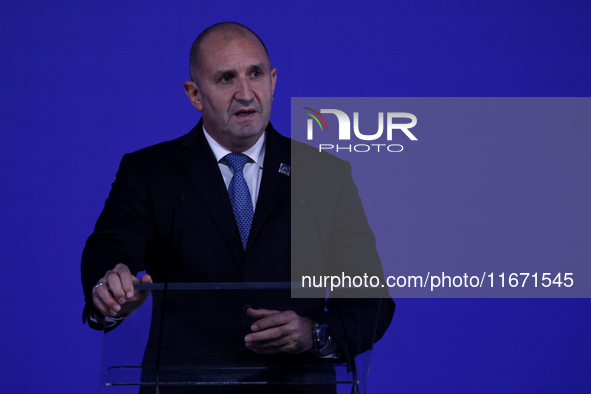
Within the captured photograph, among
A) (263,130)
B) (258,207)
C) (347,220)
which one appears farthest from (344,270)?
(263,130)

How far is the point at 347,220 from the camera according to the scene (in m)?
1.65

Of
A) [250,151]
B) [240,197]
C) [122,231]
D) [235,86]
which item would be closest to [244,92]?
[235,86]

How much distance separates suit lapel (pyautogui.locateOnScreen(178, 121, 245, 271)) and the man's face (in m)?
0.07

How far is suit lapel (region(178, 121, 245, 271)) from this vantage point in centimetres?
159

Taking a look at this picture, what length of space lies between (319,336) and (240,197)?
615mm

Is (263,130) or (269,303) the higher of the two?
(263,130)

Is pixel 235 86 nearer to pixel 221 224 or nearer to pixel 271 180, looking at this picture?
pixel 271 180

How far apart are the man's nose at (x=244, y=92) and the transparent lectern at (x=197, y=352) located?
693 mm

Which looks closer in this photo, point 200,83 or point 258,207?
point 258,207

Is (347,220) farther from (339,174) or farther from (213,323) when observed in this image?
(213,323)

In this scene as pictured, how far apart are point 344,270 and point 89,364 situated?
1572 millimetres

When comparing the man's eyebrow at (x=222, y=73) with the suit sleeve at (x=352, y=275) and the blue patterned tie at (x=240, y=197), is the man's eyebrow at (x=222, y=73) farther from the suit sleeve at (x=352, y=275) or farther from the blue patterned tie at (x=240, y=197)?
the suit sleeve at (x=352, y=275)

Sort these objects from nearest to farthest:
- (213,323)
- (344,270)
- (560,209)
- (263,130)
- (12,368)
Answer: (213,323) < (344,270) < (263,130) < (12,368) < (560,209)

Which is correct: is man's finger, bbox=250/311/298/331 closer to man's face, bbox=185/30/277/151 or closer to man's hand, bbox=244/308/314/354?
man's hand, bbox=244/308/314/354
